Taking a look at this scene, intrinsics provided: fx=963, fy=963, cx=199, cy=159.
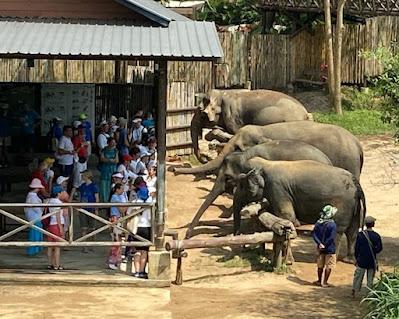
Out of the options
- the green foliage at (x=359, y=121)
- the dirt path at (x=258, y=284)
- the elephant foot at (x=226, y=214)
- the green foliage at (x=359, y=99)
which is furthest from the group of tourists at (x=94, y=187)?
the green foliage at (x=359, y=99)

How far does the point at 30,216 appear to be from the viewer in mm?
15297

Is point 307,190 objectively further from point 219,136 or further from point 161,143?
point 219,136

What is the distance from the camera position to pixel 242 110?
2423 cm

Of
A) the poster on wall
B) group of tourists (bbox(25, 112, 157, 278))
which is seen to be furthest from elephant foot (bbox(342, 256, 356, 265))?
the poster on wall

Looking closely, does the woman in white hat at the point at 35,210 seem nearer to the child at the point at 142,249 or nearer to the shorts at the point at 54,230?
the shorts at the point at 54,230

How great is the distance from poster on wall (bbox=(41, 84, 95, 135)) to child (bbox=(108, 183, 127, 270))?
8.76 meters

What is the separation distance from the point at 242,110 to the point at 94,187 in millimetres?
8787

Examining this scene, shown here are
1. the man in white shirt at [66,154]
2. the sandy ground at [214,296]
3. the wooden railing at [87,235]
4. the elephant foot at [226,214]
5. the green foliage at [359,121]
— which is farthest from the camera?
the green foliage at [359,121]

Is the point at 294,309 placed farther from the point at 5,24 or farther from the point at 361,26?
the point at 361,26

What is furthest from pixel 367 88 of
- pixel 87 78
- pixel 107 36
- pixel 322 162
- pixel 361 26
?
pixel 107 36

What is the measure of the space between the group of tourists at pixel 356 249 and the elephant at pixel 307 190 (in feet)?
2.44

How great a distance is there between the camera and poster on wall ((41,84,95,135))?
79.6 feet

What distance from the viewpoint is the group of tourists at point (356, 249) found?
14.2 m

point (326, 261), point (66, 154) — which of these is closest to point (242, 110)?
point (66, 154)
